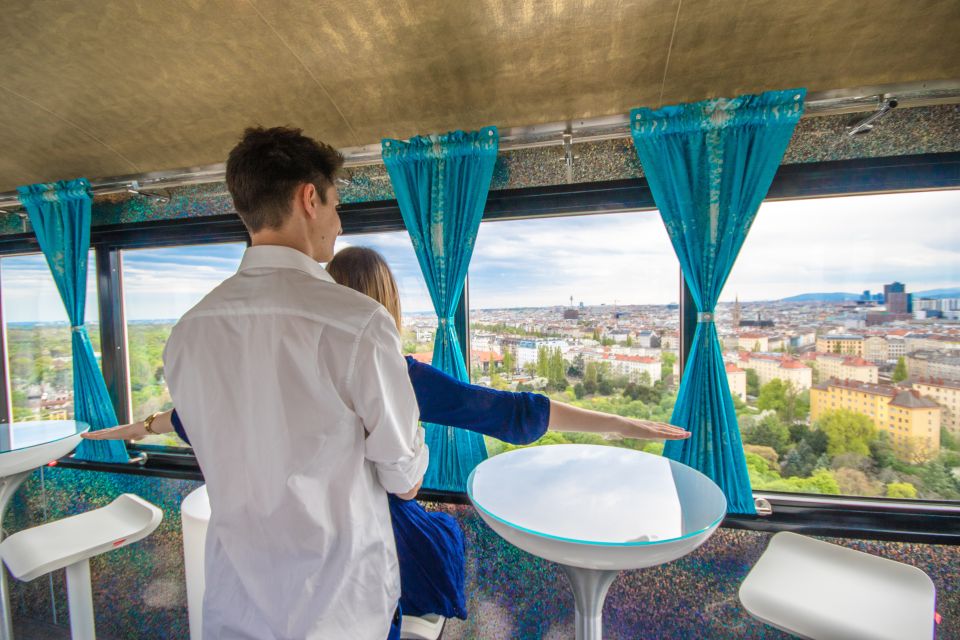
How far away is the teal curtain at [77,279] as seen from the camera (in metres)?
2.33

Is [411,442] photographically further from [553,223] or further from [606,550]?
[553,223]

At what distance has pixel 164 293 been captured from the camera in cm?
A: 248

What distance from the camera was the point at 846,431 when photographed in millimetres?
1661

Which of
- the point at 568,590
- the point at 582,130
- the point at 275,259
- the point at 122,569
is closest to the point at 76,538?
the point at 122,569

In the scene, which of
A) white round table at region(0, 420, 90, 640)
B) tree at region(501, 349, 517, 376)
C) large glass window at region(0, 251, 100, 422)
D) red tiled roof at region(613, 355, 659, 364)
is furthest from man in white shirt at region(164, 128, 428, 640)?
large glass window at region(0, 251, 100, 422)

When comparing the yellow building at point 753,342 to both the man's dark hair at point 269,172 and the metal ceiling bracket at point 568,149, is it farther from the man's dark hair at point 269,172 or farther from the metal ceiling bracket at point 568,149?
the man's dark hair at point 269,172

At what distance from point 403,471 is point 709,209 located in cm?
146

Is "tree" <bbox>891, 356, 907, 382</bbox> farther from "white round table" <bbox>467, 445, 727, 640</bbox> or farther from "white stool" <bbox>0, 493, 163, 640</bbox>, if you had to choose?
"white stool" <bbox>0, 493, 163, 640</bbox>

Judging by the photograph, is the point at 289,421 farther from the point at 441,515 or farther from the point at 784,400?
the point at 784,400

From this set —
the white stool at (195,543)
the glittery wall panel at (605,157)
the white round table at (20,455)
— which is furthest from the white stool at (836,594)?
the white round table at (20,455)

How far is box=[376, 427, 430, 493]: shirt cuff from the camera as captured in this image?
→ 85 centimetres

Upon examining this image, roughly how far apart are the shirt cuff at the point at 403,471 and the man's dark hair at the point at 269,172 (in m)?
0.54

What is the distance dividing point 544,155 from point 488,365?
1.00 meters

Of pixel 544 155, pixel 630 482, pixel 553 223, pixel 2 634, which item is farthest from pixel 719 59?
pixel 2 634
